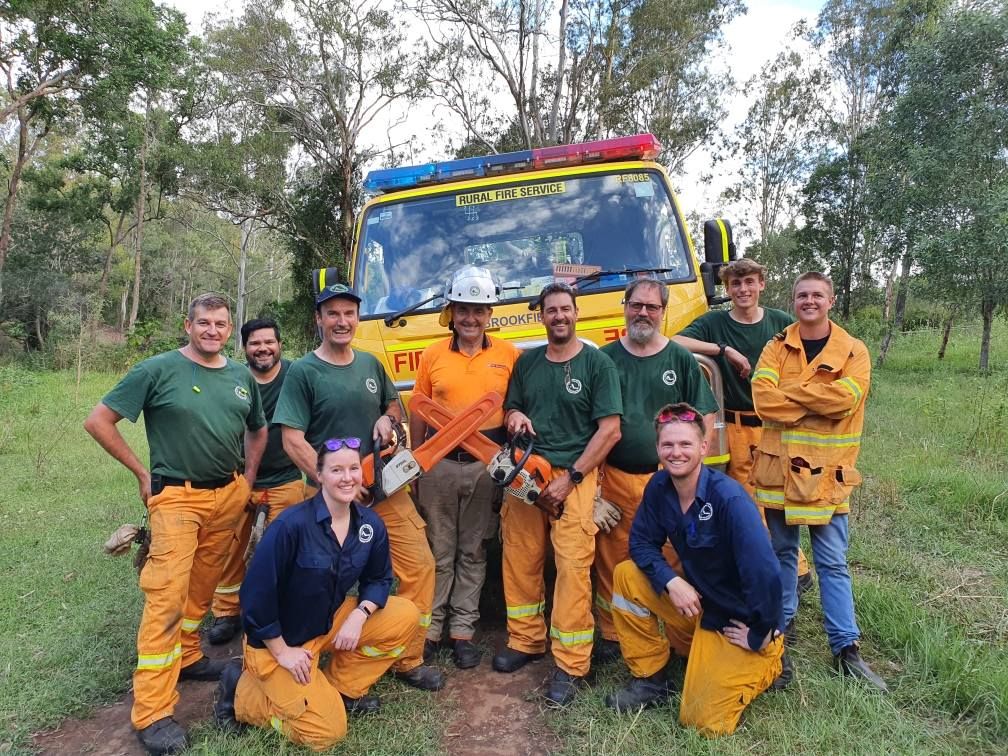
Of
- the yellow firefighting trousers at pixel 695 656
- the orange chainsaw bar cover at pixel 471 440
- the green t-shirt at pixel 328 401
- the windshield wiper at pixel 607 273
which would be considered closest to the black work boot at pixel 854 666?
the yellow firefighting trousers at pixel 695 656

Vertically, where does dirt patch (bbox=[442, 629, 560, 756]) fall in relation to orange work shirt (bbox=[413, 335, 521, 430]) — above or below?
below

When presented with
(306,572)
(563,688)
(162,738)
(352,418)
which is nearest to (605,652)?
(563,688)

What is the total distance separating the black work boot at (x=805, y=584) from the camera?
3.90 meters

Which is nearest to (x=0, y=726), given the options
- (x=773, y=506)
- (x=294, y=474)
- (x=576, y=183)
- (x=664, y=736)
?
(x=294, y=474)

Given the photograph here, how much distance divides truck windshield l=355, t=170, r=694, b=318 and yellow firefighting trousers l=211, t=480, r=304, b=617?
116 centimetres

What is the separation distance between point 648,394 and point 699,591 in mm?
976

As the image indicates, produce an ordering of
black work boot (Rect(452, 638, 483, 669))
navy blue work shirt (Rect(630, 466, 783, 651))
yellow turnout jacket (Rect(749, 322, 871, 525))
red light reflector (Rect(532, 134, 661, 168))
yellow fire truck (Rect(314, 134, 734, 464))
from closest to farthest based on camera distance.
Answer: navy blue work shirt (Rect(630, 466, 783, 651)) < yellow turnout jacket (Rect(749, 322, 871, 525)) < black work boot (Rect(452, 638, 483, 669)) < yellow fire truck (Rect(314, 134, 734, 464)) < red light reflector (Rect(532, 134, 661, 168))

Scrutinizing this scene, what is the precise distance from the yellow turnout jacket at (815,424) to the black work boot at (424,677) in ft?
5.96

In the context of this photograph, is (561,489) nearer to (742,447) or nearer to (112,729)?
(742,447)

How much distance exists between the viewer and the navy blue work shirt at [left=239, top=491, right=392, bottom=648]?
8.85 feet

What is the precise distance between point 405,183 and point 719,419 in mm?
2615

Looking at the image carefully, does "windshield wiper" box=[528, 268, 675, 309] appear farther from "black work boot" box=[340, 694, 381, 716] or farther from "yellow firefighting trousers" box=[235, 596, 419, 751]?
"black work boot" box=[340, 694, 381, 716]

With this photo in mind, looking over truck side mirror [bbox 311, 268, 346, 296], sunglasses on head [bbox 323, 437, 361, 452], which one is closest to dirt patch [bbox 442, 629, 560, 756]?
sunglasses on head [bbox 323, 437, 361, 452]

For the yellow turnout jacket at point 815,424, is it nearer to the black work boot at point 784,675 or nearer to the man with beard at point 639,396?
the man with beard at point 639,396
